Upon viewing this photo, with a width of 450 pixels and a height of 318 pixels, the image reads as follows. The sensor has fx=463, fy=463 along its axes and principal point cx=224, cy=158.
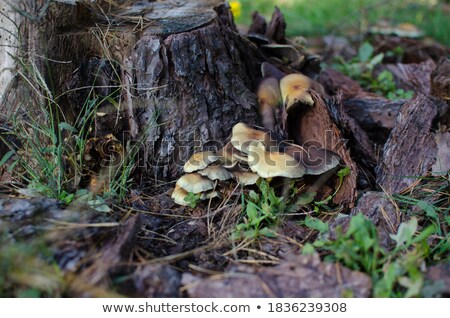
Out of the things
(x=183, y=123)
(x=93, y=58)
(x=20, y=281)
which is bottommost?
(x=20, y=281)

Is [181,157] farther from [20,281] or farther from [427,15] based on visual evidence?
[427,15]

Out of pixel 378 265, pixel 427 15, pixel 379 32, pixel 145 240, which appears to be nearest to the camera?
pixel 378 265

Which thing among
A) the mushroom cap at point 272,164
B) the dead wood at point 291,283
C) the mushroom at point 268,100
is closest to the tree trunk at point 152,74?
the mushroom at point 268,100

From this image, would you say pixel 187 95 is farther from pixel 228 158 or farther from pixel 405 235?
pixel 405 235

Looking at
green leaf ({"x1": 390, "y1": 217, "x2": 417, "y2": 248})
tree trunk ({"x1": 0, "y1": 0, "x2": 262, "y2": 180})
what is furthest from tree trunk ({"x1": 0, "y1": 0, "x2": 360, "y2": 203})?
green leaf ({"x1": 390, "y1": 217, "x2": 417, "y2": 248})

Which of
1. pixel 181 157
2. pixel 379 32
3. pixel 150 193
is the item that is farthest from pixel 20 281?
pixel 379 32

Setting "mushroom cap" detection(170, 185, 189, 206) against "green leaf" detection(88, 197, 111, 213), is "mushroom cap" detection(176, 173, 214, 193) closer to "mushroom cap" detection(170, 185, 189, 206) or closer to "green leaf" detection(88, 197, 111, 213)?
"mushroom cap" detection(170, 185, 189, 206)
